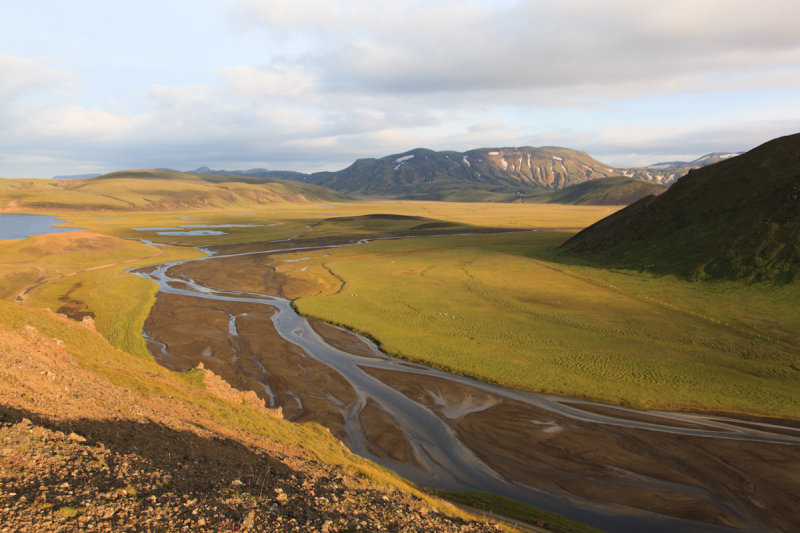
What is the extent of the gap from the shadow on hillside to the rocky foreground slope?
51 mm

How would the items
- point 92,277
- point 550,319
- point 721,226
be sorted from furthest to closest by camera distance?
point 92,277 → point 721,226 → point 550,319

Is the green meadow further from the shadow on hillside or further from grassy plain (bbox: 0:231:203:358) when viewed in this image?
the shadow on hillside

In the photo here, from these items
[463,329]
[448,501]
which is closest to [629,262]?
[463,329]

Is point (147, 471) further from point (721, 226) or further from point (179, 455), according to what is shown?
point (721, 226)

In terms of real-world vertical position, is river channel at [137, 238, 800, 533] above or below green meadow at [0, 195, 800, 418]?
below

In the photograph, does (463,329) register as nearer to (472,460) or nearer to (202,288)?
(472,460)

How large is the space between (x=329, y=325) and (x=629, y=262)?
58.8 meters

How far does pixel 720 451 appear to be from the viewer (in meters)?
27.8

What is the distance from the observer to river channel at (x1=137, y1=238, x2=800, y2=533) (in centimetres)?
2352

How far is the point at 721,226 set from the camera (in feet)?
250

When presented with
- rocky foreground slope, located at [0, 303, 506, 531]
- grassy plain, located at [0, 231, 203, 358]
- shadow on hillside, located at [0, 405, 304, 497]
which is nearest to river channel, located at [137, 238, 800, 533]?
rocky foreground slope, located at [0, 303, 506, 531]

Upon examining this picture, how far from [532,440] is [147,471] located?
22.8m

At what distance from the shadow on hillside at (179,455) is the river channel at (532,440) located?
9717 millimetres

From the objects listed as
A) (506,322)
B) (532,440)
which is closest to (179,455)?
(532,440)
